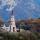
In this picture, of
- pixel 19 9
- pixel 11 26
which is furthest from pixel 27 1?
pixel 11 26

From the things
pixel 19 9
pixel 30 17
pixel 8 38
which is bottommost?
pixel 8 38

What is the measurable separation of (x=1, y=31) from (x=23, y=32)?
0.30 meters

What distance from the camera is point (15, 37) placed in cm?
160

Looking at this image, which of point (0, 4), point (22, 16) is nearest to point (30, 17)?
point (22, 16)

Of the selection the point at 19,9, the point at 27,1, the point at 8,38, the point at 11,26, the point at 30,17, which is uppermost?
the point at 27,1

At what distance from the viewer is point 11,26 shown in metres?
1.65

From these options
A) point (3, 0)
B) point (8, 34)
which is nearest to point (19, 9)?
point (3, 0)

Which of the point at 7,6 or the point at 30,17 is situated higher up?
the point at 7,6

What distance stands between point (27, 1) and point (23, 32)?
1.45 feet

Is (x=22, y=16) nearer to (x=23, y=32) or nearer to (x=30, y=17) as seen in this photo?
(x=30, y=17)

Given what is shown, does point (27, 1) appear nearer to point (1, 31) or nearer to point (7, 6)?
point (7, 6)

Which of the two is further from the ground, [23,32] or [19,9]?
[19,9]

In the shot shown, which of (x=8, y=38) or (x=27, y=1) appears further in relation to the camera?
(x=27, y=1)

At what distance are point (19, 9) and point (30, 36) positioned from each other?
409 millimetres
